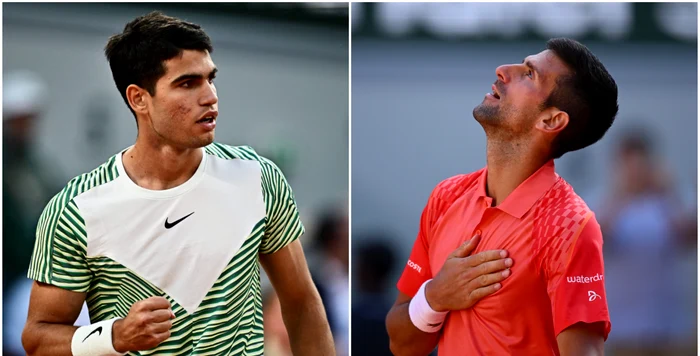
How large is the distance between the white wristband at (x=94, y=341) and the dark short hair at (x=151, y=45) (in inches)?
30.2

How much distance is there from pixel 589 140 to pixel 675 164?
8.41 feet

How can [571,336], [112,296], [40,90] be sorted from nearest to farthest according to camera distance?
[571,336]
[112,296]
[40,90]

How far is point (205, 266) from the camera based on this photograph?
3002mm

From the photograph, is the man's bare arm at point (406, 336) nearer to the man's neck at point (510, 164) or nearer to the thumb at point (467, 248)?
the thumb at point (467, 248)

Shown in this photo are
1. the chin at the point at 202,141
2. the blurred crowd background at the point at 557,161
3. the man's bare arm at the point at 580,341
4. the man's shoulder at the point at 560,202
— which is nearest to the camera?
the man's bare arm at the point at 580,341

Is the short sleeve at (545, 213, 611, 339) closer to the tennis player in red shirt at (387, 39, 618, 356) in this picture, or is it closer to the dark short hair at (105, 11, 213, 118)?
the tennis player in red shirt at (387, 39, 618, 356)

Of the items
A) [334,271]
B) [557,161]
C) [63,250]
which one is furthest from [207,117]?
[557,161]

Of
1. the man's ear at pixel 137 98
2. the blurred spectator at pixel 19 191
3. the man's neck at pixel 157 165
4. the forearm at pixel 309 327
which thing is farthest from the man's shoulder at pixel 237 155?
the blurred spectator at pixel 19 191

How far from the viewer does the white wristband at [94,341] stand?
284 cm

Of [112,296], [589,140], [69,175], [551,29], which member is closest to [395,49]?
[551,29]

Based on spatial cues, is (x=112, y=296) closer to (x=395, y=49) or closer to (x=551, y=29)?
(x=395, y=49)

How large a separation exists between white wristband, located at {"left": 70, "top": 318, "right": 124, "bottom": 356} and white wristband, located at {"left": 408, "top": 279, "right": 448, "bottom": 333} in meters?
0.93

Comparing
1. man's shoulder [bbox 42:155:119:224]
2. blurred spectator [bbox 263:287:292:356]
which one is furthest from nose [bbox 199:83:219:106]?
blurred spectator [bbox 263:287:292:356]

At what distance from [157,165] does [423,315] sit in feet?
3.22
